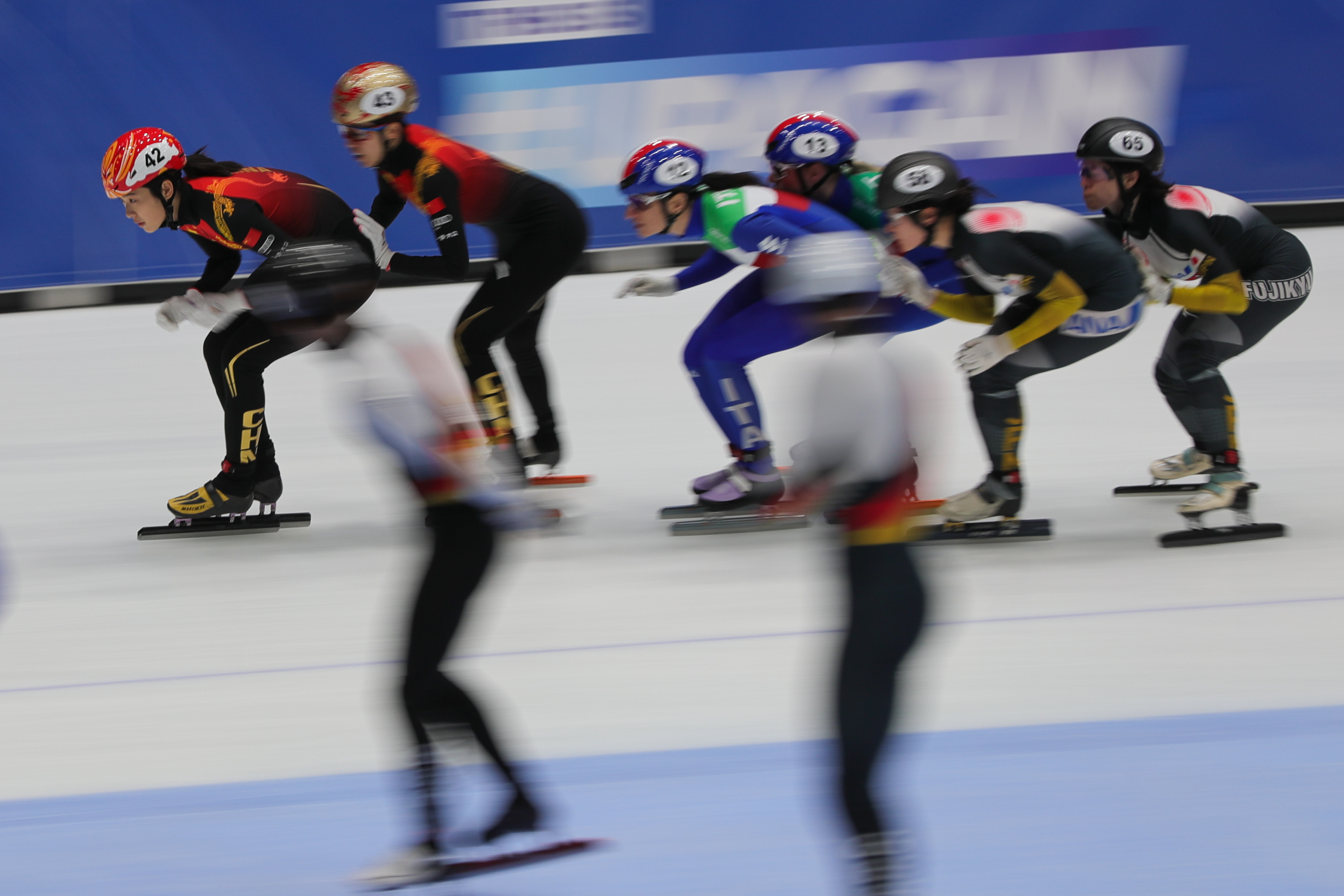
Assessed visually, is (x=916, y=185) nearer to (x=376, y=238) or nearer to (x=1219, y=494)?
(x=1219, y=494)

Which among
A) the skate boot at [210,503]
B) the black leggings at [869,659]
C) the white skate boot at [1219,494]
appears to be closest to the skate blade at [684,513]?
the skate boot at [210,503]

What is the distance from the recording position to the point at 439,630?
2086mm

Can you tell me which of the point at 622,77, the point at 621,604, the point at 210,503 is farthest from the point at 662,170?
the point at 622,77

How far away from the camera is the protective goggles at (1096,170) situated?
3949 mm

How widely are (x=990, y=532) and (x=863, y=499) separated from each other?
98.0 inches

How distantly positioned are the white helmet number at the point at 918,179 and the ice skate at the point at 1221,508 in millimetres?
1303

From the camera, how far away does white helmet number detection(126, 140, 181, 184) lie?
414cm

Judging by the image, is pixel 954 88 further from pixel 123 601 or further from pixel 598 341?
pixel 123 601

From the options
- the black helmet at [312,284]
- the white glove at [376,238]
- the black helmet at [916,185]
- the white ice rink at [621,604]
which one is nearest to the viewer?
the black helmet at [312,284]

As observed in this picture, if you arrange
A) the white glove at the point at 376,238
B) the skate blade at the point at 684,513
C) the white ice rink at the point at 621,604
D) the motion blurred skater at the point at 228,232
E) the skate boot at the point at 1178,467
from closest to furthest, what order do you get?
the white ice rink at the point at 621,604 → the motion blurred skater at the point at 228,232 → the white glove at the point at 376,238 → the skate boot at the point at 1178,467 → the skate blade at the point at 684,513

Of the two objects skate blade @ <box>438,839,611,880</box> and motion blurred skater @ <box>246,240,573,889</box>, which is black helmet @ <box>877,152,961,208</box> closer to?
motion blurred skater @ <box>246,240,573,889</box>

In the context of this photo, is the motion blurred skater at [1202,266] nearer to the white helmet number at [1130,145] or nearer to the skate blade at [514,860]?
the white helmet number at [1130,145]

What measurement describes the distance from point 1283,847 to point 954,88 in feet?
26.9

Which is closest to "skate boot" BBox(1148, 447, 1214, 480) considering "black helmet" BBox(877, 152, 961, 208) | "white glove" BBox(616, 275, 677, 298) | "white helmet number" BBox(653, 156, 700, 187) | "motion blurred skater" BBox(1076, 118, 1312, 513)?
"motion blurred skater" BBox(1076, 118, 1312, 513)
